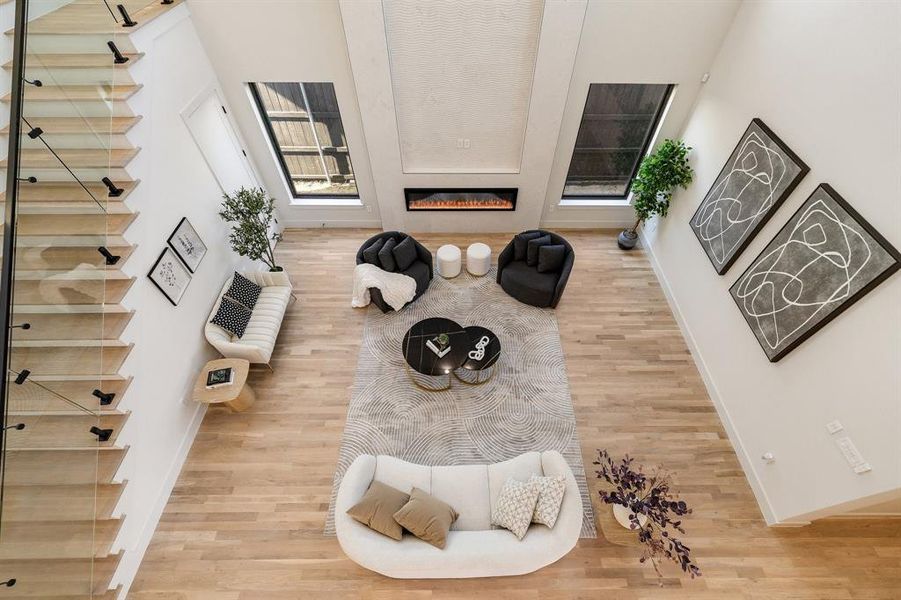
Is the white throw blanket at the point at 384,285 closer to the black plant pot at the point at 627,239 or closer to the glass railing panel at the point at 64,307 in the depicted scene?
the glass railing panel at the point at 64,307

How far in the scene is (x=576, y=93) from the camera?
16.2 feet

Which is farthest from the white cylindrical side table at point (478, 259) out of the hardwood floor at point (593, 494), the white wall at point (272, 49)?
the white wall at point (272, 49)

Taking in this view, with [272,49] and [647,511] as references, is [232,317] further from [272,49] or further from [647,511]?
[647,511]

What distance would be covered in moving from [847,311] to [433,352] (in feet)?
11.9

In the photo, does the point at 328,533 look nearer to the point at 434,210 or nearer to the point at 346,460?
the point at 346,460

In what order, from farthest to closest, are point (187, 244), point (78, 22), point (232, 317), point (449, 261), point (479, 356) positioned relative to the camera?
point (449, 261) < point (232, 317) < point (479, 356) < point (187, 244) < point (78, 22)

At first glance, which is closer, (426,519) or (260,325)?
(426,519)

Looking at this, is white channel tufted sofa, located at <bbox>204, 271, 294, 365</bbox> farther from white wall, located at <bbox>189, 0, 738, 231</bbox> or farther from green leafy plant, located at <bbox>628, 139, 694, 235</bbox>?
green leafy plant, located at <bbox>628, 139, 694, 235</bbox>

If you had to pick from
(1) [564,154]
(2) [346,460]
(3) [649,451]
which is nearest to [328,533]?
(2) [346,460]

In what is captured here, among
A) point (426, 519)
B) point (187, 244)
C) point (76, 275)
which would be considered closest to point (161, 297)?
point (187, 244)

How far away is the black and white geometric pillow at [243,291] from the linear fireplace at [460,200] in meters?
2.53

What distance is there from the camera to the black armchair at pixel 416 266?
5312 millimetres

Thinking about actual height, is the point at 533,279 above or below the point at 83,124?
below

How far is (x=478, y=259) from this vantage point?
18.5 feet
